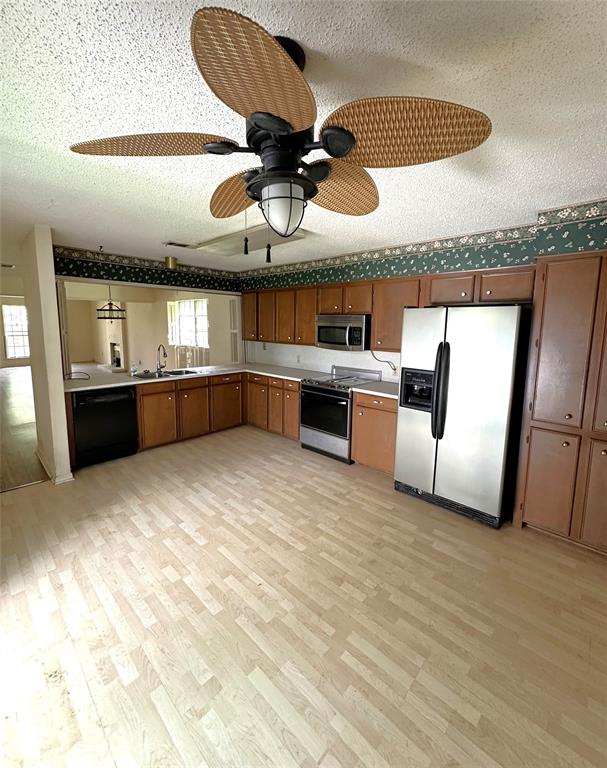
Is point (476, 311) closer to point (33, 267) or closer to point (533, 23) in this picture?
point (533, 23)

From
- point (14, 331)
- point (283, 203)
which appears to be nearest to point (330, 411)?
point (283, 203)

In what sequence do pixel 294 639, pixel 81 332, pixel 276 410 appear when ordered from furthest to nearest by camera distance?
pixel 81 332 → pixel 276 410 → pixel 294 639

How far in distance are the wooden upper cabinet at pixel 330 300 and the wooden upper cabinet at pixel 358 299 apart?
0.09 meters

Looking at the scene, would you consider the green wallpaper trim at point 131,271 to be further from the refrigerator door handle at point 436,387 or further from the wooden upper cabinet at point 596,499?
the wooden upper cabinet at point 596,499

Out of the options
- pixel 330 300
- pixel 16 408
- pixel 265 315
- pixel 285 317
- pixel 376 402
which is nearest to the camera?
pixel 376 402

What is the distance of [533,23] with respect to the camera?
3.15 feet

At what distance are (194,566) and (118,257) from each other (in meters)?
3.72

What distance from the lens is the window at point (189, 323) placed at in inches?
267

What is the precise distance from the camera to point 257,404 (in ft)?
16.8

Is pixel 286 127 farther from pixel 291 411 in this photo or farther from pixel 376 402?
pixel 291 411

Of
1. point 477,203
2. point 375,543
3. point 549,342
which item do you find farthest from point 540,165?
point 375,543

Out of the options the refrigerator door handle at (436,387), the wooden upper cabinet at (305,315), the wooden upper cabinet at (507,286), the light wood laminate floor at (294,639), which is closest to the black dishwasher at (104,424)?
the light wood laminate floor at (294,639)

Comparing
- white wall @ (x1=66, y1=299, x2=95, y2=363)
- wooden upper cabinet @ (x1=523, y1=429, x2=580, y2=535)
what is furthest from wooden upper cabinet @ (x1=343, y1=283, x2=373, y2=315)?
white wall @ (x1=66, y1=299, x2=95, y2=363)

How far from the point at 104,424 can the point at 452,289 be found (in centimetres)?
395
